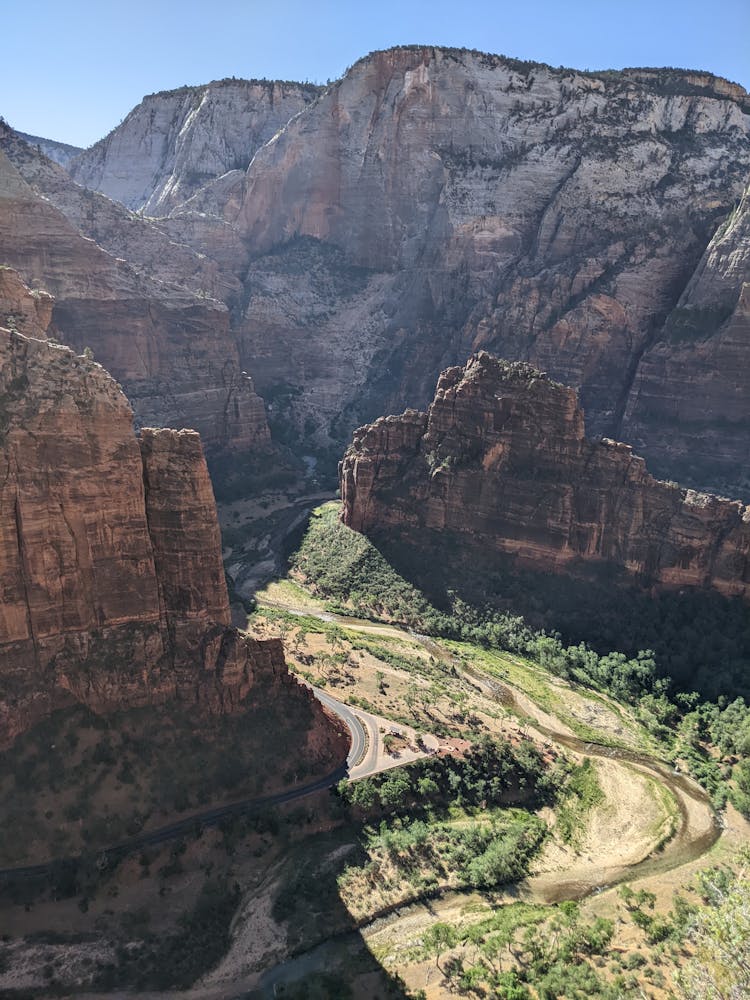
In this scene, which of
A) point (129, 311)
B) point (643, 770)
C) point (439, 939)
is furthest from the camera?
point (129, 311)

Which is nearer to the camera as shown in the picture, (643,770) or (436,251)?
(643,770)

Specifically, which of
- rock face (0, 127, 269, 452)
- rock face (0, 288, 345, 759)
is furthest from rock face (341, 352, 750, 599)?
rock face (0, 288, 345, 759)

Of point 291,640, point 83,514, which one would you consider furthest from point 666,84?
point 83,514

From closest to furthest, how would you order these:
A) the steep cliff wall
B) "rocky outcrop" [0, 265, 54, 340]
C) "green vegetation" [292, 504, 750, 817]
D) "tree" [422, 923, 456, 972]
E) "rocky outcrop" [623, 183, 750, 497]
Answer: "tree" [422, 923, 456, 972] → "rocky outcrop" [0, 265, 54, 340] → "green vegetation" [292, 504, 750, 817] → "rocky outcrop" [623, 183, 750, 497] → the steep cliff wall

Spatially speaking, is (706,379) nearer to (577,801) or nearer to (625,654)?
(625,654)

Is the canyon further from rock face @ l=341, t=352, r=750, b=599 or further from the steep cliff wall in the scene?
rock face @ l=341, t=352, r=750, b=599

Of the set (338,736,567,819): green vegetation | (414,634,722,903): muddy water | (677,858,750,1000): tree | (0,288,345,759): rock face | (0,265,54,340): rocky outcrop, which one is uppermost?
(0,265,54,340): rocky outcrop

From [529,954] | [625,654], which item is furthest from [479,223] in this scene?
[529,954]
